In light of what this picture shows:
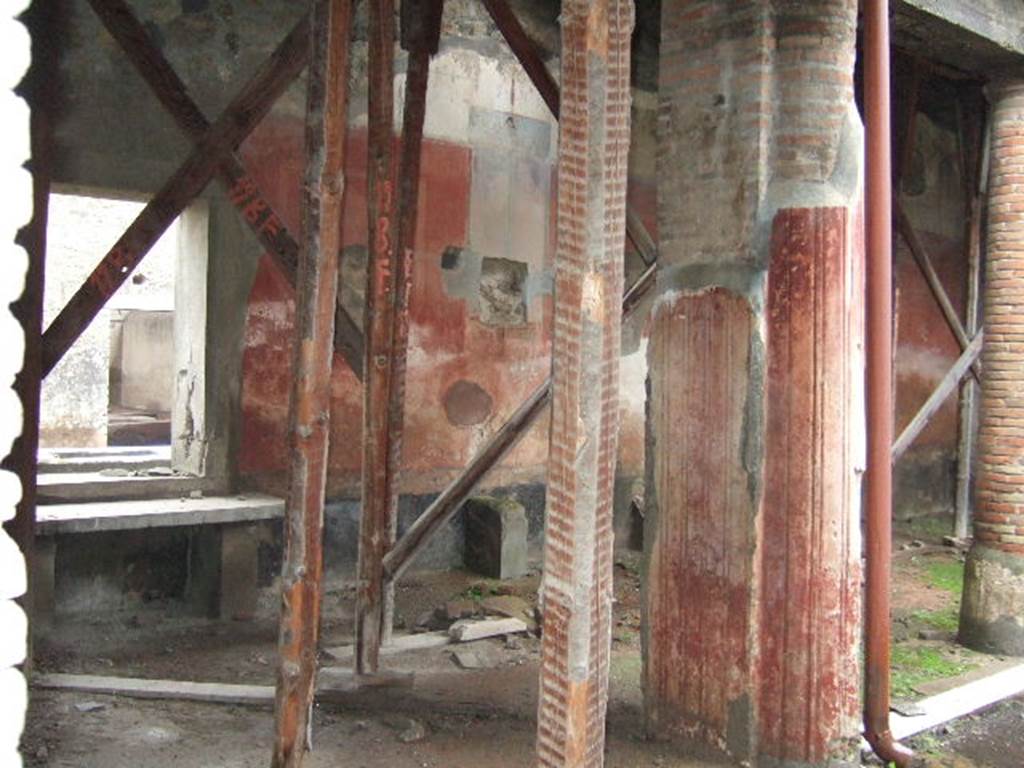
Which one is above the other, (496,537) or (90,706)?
(496,537)

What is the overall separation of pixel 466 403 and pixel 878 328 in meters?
3.97

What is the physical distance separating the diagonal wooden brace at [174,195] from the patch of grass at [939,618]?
5.27 m

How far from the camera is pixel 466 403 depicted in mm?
7523

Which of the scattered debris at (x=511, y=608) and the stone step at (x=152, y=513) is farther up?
the stone step at (x=152, y=513)

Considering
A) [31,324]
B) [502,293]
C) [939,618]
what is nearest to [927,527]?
[939,618]

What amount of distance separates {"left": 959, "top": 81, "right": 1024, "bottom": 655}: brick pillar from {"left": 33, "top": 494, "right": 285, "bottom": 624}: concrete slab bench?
4286 millimetres

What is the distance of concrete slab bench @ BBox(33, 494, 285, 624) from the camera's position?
223 inches

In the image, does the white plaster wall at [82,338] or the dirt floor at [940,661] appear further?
the white plaster wall at [82,338]

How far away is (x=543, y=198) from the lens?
7.90 meters

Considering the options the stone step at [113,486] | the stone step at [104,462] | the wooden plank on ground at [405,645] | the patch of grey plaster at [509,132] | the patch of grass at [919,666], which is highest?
the patch of grey plaster at [509,132]

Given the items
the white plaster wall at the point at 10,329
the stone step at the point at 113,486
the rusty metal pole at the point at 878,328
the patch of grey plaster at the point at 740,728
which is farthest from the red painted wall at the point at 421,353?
the white plaster wall at the point at 10,329

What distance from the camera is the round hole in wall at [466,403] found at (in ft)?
A: 24.4

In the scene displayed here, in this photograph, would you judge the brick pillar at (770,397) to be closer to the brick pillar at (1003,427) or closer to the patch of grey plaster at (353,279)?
the brick pillar at (1003,427)

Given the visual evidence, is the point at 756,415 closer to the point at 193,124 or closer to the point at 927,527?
the point at 193,124
